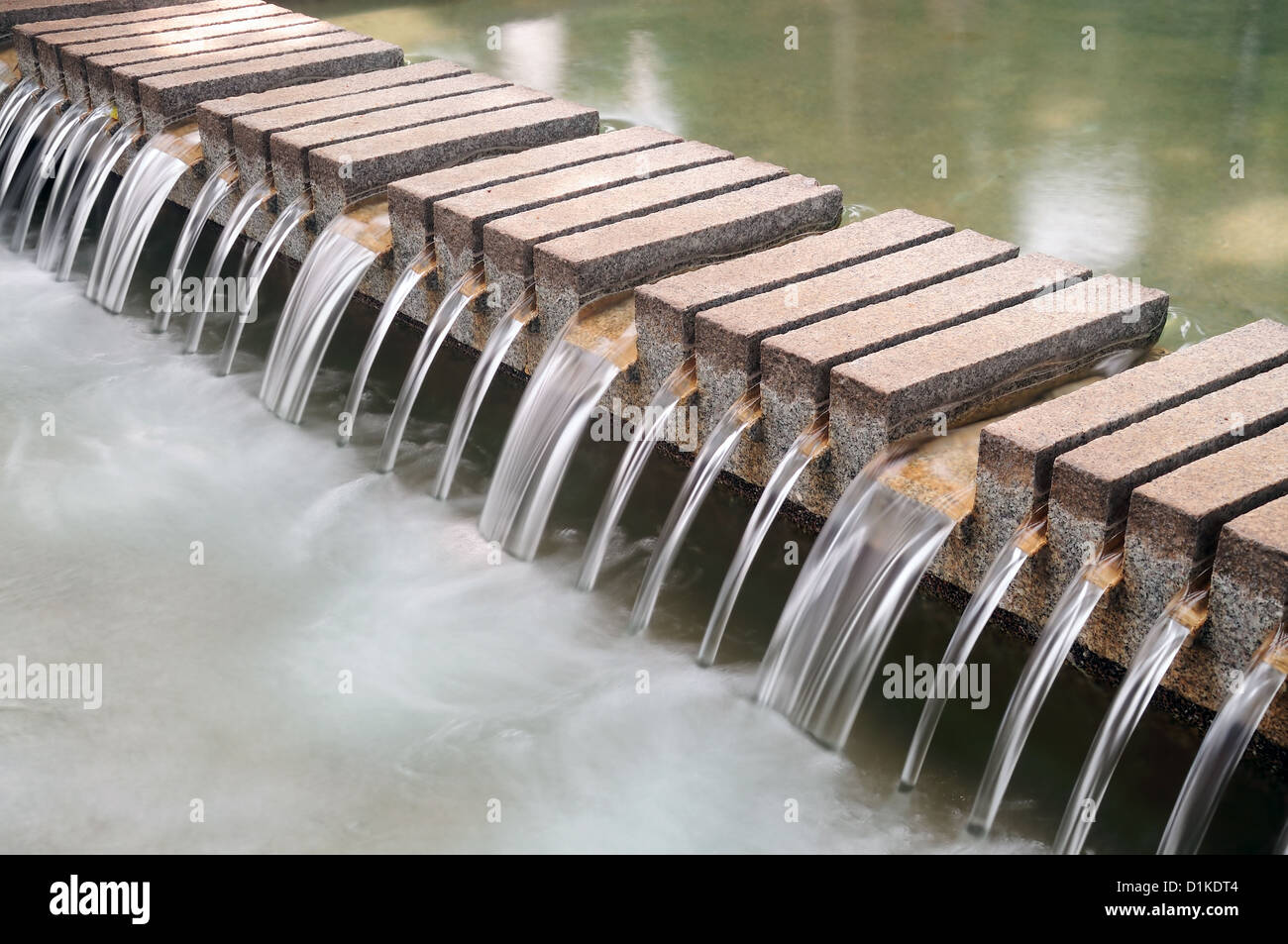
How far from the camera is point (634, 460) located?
504 centimetres

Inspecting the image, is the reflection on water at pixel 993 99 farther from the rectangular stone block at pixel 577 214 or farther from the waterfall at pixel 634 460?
the waterfall at pixel 634 460

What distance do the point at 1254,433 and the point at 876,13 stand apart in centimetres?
822

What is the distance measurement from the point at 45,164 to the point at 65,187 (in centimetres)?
30

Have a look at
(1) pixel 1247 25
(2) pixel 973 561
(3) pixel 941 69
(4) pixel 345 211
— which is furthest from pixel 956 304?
(1) pixel 1247 25

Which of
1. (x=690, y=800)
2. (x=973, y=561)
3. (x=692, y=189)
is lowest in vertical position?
(x=690, y=800)

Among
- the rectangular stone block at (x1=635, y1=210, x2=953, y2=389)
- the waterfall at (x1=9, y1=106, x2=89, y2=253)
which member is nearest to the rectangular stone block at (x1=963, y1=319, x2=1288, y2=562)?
the rectangular stone block at (x1=635, y1=210, x2=953, y2=389)

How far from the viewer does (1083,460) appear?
3975 millimetres

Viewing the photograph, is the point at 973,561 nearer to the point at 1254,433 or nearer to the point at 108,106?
the point at 1254,433

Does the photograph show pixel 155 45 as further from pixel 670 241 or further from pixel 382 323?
pixel 670 241

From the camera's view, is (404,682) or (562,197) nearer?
(404,682)

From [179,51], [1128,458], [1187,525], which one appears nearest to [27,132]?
[179,51]

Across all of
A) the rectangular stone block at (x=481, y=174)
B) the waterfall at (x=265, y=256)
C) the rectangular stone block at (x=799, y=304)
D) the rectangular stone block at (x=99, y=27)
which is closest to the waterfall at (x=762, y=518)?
the rectangular stone block at (x=799, y=304)

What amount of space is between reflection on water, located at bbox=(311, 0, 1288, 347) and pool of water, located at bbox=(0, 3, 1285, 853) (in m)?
0.04

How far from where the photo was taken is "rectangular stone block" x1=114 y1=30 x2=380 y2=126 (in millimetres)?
7754
